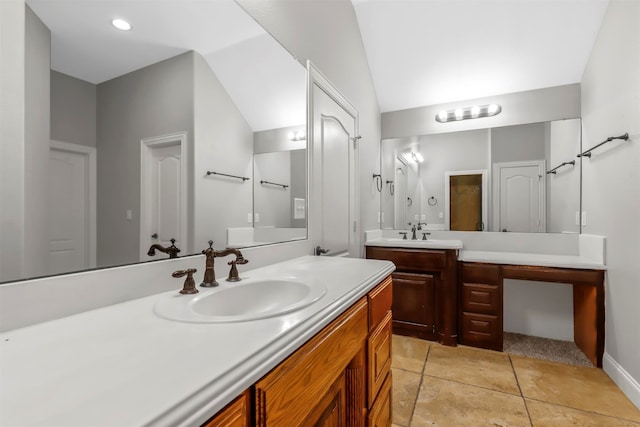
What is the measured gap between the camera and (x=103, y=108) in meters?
0.82

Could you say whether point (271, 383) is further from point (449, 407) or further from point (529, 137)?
point (529, 137)

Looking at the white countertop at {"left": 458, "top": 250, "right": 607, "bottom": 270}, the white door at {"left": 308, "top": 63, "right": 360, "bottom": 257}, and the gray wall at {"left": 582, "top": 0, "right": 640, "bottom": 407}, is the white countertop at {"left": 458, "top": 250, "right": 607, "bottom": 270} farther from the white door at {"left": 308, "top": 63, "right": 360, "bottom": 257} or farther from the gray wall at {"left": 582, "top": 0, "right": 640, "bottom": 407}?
the white door at {"left": 308, "top": 63, "right": 360, "bottom": 257}

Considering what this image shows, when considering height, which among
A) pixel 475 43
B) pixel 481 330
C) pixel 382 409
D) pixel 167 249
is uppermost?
pixel 475 43

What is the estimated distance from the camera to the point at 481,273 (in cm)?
246

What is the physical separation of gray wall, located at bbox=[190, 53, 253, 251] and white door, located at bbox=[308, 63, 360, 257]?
622 millimetres

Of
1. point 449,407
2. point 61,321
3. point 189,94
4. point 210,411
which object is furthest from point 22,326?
point 449,407

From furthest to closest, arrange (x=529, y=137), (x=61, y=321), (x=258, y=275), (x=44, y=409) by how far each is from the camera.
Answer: (x=529, y=137)
(x=258, y=275)
(x=61, y=321)
(x=44, y=409)

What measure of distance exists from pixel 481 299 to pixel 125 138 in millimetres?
2655

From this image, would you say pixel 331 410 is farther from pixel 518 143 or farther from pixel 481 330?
pixel 518 143

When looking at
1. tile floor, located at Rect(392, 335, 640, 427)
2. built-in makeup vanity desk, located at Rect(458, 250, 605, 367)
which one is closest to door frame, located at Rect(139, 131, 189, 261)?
tile floor, located at Rect(392, 335, 640, 427)

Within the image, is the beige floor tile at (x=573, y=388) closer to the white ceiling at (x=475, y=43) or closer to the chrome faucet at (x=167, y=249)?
the chrome faucet at (x=167, y=249)

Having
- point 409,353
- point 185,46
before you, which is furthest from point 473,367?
point 185,46

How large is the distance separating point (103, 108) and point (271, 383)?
84 cm

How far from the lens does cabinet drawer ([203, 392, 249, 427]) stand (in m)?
0.45
